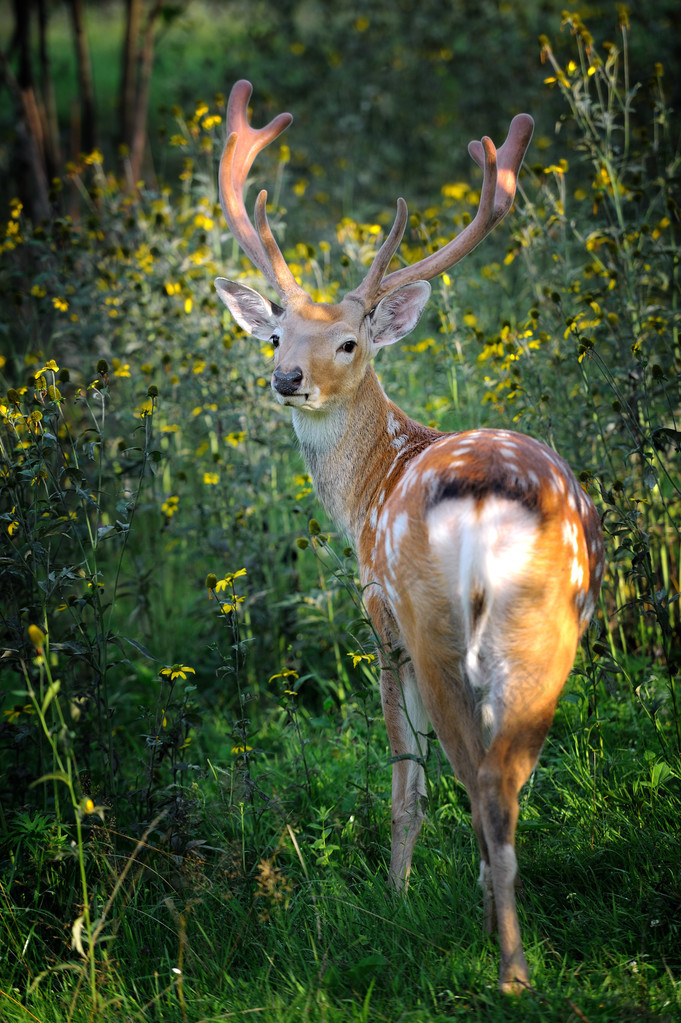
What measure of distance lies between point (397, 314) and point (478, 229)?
1.53ft

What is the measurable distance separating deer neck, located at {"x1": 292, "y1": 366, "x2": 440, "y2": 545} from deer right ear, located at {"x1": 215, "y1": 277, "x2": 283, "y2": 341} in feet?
1.59

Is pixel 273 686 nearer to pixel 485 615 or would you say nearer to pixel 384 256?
pixel 384 256

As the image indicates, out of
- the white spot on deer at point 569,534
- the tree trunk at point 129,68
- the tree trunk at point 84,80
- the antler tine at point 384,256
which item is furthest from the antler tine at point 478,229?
the tree trunk at point 129,68

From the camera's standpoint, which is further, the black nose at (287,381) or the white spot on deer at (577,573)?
the black nose at (287,381)

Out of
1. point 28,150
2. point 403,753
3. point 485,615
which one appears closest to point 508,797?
point 485,615

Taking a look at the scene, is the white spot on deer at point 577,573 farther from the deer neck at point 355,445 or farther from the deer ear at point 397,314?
the deer ear at point 397,314

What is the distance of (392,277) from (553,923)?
2.48 m

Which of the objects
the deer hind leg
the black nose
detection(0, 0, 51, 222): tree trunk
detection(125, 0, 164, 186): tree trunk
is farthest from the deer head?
detection(125, 0, 164, 186): tree trunk

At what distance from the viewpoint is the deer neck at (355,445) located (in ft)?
12.3

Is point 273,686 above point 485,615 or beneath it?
beneath

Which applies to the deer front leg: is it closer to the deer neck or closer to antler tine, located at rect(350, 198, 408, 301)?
the deer neck

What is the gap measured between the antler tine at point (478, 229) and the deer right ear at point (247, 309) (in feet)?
1.48

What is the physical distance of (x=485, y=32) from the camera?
10.3 metres

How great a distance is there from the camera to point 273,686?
4.52 m
